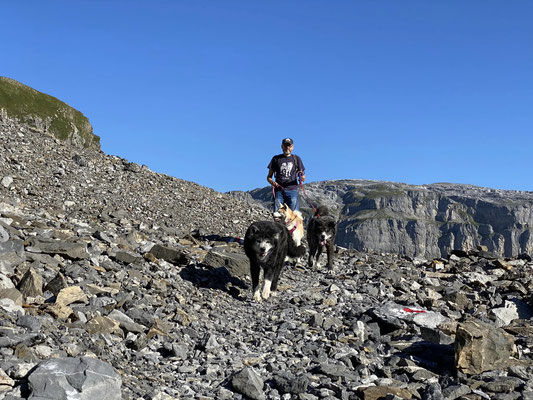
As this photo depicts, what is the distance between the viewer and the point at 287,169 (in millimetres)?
13797

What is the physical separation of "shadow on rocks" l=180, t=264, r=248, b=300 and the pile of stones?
5 cm

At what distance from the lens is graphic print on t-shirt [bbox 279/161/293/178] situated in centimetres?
1380

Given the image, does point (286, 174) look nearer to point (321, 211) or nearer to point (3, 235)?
point (321, 211)

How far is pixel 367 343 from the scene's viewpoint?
725cm

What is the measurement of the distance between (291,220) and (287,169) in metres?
1.50

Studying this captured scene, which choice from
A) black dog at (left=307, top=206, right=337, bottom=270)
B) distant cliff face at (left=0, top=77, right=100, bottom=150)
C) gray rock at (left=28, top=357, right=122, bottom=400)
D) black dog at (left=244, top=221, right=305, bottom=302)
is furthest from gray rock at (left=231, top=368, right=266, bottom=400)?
distant cliff face at (left=0, top=77, right=100, bottom=150)

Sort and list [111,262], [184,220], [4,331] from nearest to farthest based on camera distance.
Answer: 1. [4,331]
2. [111,262]
3. [184,220]

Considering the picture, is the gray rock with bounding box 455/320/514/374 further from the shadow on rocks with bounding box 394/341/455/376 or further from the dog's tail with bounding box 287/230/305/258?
the dog's tail with bounding box 287/230/305/258

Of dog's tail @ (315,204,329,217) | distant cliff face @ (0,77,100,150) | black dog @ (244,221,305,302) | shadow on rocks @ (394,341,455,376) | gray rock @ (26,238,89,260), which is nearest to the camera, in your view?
shadow on rocks @ (394,341,455,376)

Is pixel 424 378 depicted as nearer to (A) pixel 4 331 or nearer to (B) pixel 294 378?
(B) pixel 294 378

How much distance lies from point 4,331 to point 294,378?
10.9 ft

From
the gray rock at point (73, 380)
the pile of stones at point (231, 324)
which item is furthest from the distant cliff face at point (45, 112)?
the gray rock at point (73, 380)

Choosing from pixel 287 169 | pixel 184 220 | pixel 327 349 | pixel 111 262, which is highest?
pixel 287 169

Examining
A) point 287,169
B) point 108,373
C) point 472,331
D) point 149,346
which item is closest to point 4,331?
point 108,373
